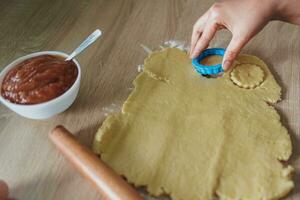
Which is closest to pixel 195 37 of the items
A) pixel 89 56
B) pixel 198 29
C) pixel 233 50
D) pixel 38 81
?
pixel 198 29

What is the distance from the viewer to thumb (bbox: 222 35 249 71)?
3.05ft

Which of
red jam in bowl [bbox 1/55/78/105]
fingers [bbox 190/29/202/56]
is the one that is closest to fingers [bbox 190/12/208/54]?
fingers [bbox 190/29/202/56]

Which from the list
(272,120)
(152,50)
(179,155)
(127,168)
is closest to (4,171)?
(127,168)

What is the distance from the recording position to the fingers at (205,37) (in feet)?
3.21

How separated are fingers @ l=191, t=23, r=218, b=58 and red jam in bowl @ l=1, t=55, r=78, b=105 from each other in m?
0.32

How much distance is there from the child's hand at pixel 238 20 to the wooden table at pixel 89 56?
0.43ft

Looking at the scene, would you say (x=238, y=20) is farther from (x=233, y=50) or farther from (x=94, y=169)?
(x=94, y=169)

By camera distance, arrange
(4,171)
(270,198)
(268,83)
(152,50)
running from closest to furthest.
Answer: (270,198)
(4,171)
(268,83)
(152,50)

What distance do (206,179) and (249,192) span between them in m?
0.09

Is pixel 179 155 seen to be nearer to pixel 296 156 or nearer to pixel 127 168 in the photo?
pixel 127 168

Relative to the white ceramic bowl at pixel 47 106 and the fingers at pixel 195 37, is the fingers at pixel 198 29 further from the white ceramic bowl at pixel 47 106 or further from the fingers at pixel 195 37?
the white ceramic bowl at pixel 47 106

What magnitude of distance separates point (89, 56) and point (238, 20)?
437 mm

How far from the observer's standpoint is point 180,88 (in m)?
0.95

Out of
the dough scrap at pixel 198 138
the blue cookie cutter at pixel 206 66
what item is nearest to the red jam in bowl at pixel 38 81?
the dough scrap at pixel 198 138
